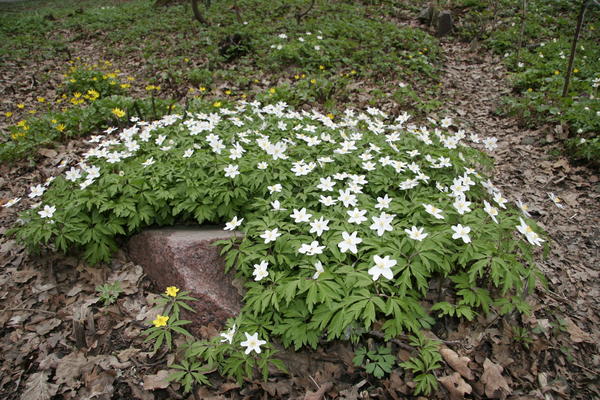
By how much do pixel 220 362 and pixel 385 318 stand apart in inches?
50.1

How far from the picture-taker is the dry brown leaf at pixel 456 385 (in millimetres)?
2393

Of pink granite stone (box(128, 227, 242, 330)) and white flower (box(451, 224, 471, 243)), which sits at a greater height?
white flower (box(451, 224, 471, 243))

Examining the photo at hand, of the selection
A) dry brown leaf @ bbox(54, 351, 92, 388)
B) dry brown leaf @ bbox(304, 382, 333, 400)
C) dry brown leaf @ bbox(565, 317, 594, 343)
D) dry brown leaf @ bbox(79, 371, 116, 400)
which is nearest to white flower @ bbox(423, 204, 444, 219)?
dry brown leaf @ bbox(565, 317, 594, 343)

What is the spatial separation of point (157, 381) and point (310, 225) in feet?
5.26

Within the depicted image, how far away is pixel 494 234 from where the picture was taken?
2.77m

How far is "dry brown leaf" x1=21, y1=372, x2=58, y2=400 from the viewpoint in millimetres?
2510

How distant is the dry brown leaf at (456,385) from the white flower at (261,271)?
4.64 ft

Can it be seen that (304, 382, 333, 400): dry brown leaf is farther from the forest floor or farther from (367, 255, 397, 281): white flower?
(367, 255, 397, 281): white flower

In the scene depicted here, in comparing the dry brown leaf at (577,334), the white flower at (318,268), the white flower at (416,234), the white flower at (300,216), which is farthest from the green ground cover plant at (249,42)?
the dry brown leaf at (577,334)

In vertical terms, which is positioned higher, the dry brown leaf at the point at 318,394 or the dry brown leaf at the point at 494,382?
the dry brown leaf at the point at 494,382

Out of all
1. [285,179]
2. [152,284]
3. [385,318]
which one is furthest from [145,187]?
[385,318]

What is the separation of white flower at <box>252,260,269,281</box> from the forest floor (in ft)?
2.04

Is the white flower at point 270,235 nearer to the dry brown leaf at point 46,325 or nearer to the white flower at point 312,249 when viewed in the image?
the white flower at point 312,249

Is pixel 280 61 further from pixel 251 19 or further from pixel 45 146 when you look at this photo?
pixel 45 146
